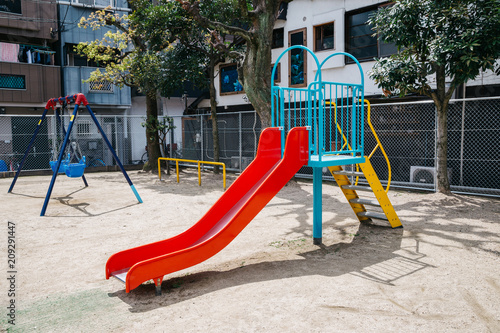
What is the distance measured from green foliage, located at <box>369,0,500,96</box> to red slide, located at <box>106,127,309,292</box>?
4.46 m

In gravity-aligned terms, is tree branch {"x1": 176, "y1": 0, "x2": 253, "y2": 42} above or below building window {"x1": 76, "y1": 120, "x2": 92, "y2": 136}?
above

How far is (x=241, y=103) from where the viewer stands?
59.0 ft

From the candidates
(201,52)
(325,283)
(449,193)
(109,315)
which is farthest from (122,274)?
(201,52)

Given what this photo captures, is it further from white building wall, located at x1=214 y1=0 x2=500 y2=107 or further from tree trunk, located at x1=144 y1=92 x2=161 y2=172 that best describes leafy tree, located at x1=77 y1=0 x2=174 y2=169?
white building wall, located at x1=214 y1=0 x2=500 y2=107

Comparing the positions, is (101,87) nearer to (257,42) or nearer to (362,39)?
(257,42)

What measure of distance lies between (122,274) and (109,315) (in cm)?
69

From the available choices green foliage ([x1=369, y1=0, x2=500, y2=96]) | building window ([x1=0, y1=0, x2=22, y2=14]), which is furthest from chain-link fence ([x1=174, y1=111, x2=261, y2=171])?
building window ([x1=0, y1=0, x2=22, y2=14])

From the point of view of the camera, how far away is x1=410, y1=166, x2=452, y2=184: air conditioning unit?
10.1 meters

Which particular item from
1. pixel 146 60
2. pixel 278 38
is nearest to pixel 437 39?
pixel 278 38

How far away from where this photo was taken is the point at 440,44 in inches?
310

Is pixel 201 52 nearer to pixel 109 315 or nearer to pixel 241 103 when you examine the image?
pixel 241 103

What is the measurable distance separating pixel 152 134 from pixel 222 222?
38.5 ft

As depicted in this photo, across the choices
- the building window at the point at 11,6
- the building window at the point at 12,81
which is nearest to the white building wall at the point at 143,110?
the building window at the point at 12,81

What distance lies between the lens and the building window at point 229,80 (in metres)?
18.4
